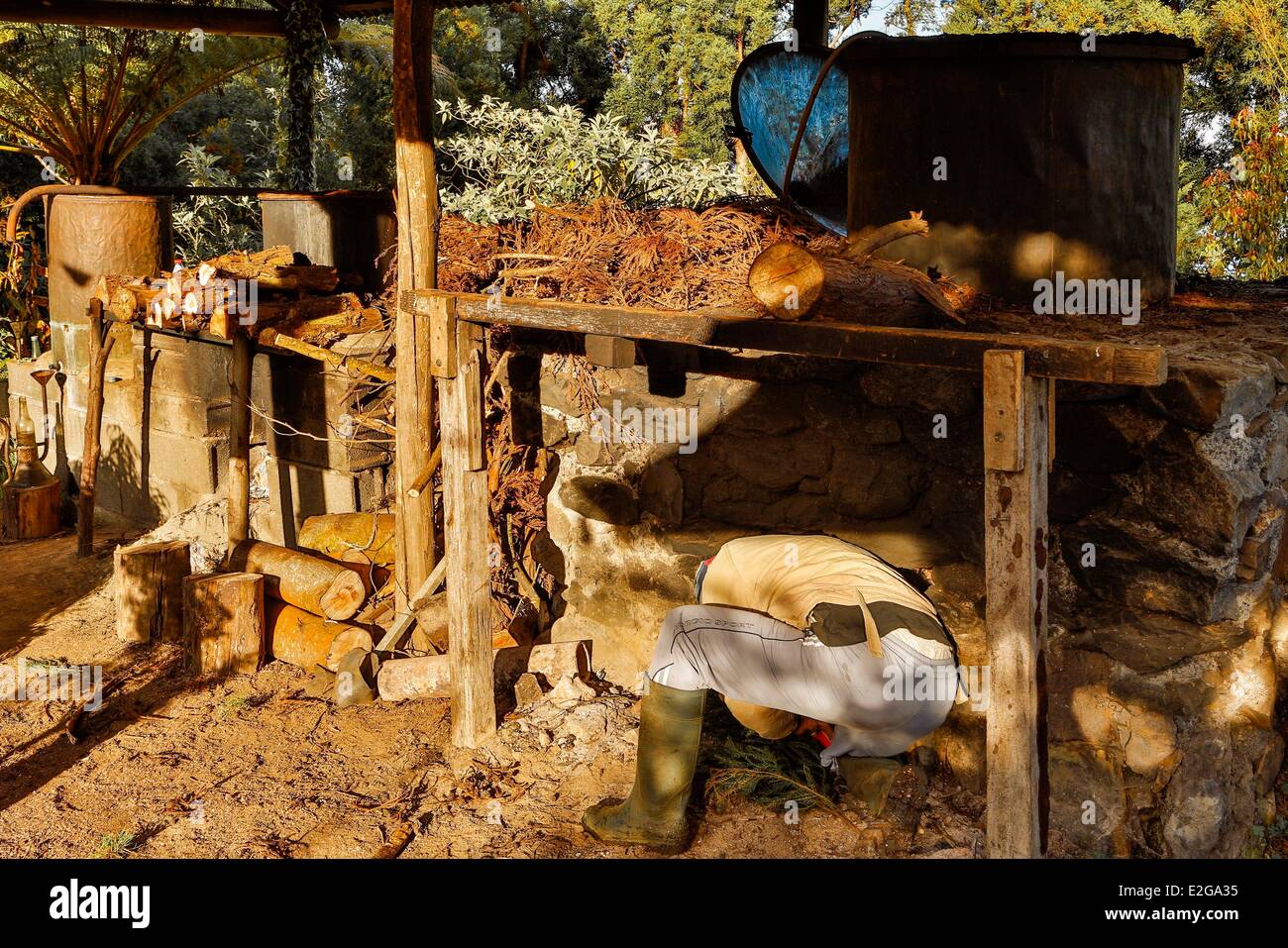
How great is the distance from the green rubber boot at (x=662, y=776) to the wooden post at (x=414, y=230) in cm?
216

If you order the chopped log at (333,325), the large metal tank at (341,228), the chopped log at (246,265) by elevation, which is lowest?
the chopped log at (333,325)

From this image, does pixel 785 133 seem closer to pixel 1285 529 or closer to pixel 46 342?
pixel 1285 529

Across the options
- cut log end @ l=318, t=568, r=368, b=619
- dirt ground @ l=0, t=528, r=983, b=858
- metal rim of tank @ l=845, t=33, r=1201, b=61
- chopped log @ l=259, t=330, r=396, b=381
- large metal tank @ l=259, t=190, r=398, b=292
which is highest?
metal rim of tank @ l=845, t=33, r=1201, b=61

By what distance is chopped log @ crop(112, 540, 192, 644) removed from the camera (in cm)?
689

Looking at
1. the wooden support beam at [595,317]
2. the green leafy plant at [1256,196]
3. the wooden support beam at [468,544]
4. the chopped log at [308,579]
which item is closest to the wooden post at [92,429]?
the chopped log at [308,579]

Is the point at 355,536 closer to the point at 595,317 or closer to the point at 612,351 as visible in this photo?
the point at 612,351

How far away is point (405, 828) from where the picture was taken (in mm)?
4770

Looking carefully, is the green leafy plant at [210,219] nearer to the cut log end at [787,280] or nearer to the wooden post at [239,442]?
the wooden post at [239,442]

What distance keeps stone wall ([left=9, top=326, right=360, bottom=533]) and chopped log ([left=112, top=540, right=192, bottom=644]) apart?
830mm

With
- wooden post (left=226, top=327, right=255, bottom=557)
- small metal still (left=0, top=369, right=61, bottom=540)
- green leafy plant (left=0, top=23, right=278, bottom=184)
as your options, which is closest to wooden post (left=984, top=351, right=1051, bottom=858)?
wooden post (left=226, top=327, right=255, bottom=557)

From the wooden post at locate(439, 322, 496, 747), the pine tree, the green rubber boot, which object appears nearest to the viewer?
the green rubber boot

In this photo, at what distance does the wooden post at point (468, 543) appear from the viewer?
5035mm

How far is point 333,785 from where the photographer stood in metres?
5.22

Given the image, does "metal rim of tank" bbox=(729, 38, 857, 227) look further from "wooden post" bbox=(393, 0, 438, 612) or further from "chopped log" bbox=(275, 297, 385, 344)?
"chopped log" bbox=(275, 297, 385, 344)
